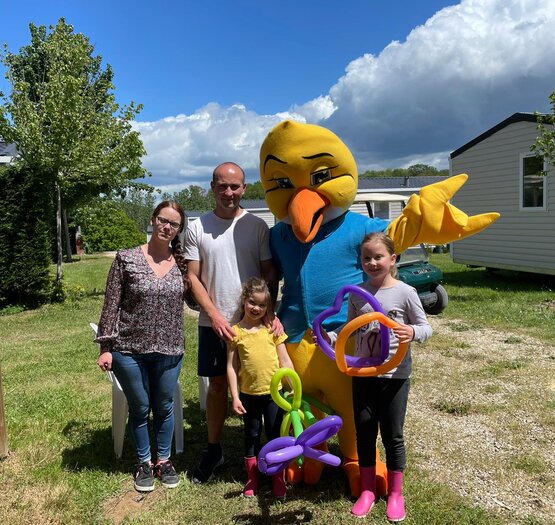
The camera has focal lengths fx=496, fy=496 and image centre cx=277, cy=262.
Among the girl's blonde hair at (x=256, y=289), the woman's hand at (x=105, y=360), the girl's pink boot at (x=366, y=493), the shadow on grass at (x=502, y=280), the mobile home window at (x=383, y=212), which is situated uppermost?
the girl's blonde hair at (x=256, y=289)

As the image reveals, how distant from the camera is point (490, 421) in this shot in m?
4.22

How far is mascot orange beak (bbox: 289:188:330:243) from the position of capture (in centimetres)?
285

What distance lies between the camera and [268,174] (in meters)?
3.14

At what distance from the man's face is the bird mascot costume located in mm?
220

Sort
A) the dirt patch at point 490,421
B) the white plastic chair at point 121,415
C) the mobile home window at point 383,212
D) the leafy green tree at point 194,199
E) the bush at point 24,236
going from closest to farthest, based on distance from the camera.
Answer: the dirt patch at point 490,421 < the white plastic chair at point 121,415 < the bush at point 24,236 < the mobile home window at point 383,212 < the leafy green tree at point 194,199

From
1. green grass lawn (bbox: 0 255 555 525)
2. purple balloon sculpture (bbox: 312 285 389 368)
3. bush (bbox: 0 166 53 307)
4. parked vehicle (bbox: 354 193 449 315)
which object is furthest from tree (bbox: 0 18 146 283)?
purple balloon sculpture (bbox: 312 285 389 368)

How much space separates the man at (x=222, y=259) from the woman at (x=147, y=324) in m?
0.13

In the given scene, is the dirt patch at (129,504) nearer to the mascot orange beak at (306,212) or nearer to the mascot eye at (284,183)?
the mascot orange beak at (306,212)

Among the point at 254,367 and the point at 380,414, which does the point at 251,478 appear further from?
the point at 380,414

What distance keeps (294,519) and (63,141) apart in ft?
30.7

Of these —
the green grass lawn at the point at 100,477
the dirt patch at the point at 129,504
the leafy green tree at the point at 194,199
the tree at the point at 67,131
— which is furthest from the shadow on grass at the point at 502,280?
the leafy green tree at the point at 194,199

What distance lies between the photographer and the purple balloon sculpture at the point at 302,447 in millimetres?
2516

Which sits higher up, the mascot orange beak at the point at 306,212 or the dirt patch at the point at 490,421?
the mascot orange beak at the point at 306,212

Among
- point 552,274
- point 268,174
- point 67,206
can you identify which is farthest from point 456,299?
point 67,206
